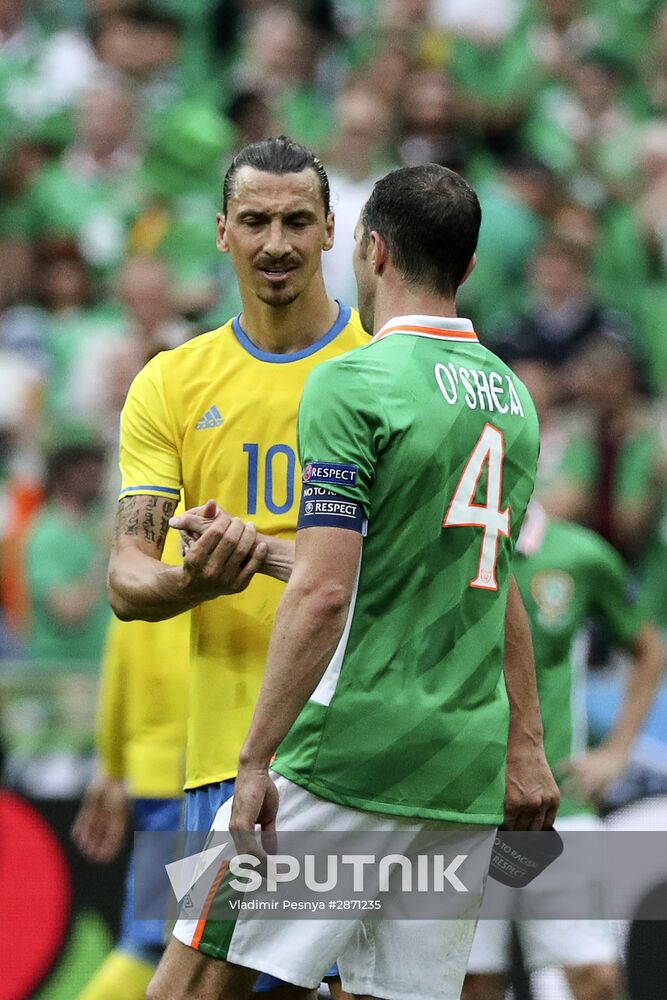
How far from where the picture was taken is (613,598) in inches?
238

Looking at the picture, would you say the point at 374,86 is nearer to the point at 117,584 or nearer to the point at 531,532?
the point at 531,532

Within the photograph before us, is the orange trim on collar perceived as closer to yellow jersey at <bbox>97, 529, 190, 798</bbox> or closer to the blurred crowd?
yellow jersey at <bbox>97, 529, 190, 798</bbox>

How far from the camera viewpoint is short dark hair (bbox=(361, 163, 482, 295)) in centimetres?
322

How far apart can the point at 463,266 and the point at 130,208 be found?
18.1 ft

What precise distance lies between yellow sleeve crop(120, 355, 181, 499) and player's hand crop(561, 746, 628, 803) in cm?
263

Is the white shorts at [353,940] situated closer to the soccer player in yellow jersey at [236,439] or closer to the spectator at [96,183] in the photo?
the soccer player in yellow jersey at [236,439]

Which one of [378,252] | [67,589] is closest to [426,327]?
[378,252]

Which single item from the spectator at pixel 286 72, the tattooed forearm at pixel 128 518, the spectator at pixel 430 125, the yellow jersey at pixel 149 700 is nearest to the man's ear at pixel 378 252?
the tattooed forearm at pixel 128 518

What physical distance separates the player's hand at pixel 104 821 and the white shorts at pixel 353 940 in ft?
8.47

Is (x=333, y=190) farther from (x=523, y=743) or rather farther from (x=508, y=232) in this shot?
(x=523, y=743)

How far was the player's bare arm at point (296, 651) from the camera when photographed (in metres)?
2.98

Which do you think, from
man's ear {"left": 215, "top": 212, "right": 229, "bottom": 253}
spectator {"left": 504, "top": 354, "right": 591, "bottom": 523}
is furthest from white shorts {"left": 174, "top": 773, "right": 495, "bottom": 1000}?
spectator {"left": 504, "top": 354, "right": 591, "bottom": 523}

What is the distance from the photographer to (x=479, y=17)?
29.9ft

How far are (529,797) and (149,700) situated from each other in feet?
7.35
